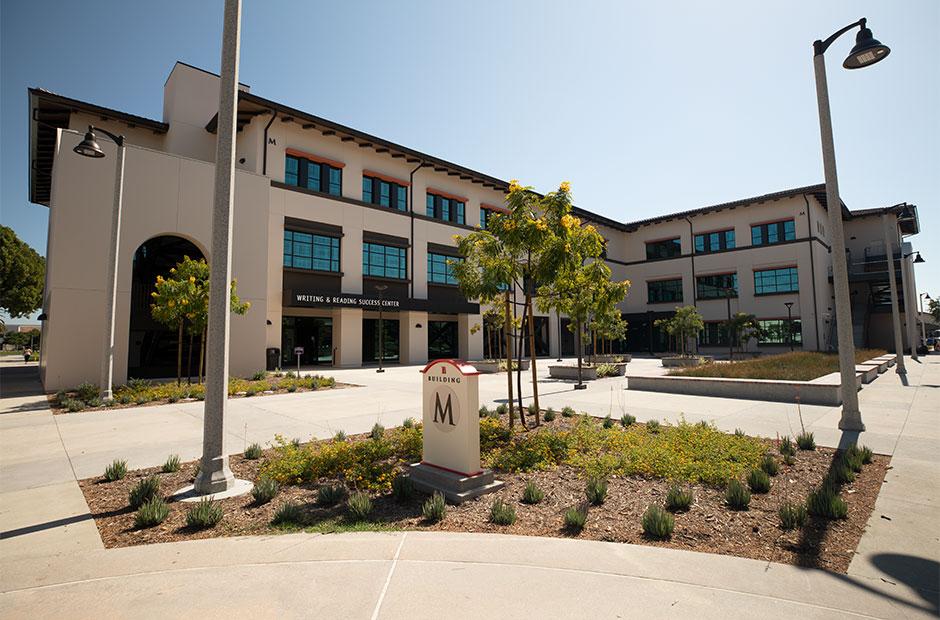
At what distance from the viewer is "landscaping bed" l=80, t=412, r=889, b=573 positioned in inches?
163

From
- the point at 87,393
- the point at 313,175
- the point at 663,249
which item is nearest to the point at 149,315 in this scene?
the point at 87,393

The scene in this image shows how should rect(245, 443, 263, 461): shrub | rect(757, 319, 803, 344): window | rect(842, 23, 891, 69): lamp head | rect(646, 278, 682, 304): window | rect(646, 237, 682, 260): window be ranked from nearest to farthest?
rect(245, 443, 263, 461): shrub < rect(842, 23, 891, 69): lamp head < rect(757, 319, 803, 344): window < rect(646, 278, 682, 304): window < rect(646, 237, 682, 260): window

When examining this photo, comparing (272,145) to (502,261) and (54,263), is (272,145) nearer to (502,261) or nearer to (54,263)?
(54,263)

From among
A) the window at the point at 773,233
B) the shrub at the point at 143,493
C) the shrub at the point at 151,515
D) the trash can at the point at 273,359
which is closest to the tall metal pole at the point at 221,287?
the shrub at the point at 143,493

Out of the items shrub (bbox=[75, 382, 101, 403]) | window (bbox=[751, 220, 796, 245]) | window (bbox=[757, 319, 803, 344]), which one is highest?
window (bbox=[751, 220, 796, 245])

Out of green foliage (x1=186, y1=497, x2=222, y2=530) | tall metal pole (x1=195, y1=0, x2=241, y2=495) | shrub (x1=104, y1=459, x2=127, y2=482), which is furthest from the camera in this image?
shrub (x1=104, y1=459, x2=127, y2=482)

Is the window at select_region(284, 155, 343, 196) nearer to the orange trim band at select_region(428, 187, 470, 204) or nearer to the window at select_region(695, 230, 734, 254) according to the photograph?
the orange trim band at select_region(428, 187, 470, 204)

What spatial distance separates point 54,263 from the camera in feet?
51.9

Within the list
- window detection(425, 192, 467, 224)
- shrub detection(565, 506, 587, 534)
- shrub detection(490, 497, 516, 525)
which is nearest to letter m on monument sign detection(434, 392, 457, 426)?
shrub detection(490, 497, 516, 525)

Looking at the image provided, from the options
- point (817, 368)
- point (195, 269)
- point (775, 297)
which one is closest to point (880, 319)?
point (775, 297)

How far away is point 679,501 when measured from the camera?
4.73 m

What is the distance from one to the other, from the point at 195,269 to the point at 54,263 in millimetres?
5245

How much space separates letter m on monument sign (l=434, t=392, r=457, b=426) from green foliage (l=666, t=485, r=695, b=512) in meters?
2.51

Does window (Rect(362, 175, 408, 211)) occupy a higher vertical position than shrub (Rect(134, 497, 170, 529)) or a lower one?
higher
